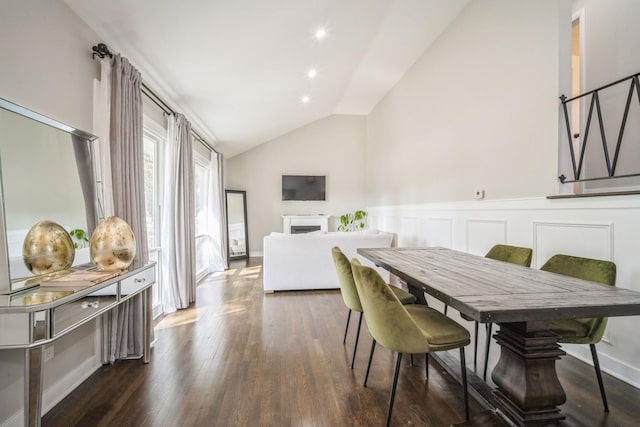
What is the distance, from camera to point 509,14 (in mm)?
2928

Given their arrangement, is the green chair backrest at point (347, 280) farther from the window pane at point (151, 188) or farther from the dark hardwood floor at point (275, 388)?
the window pane at point (151, 188)

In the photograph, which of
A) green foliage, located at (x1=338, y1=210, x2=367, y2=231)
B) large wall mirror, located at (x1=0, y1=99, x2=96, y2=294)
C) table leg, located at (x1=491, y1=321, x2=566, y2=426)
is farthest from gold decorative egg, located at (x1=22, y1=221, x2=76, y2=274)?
green foliage, located at (x1=338, y1=210, x2=367, y2=231)

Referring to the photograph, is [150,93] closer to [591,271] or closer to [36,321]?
[36,321]

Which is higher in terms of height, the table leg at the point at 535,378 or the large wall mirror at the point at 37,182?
the large wall mirror at the point at 37,182

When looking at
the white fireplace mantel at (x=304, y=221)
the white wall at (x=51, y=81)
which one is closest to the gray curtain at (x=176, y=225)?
the white wall at (x=51, y=81)

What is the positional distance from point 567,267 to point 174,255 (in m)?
3.69

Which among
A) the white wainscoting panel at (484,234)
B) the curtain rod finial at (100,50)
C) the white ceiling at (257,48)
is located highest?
the white ceiling at (257,48)

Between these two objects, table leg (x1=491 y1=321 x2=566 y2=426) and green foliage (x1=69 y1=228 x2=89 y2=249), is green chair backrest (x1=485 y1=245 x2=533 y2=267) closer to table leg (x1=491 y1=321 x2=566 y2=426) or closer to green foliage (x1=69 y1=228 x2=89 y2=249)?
table leg (x1=491 y1=321 x2=566 y2=426)

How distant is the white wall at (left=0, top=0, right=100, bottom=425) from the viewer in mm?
1507

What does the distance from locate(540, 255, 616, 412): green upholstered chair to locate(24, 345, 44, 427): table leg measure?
2.40 metres

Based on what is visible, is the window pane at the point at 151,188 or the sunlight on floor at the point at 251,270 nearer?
the window pane at the point at 151,188

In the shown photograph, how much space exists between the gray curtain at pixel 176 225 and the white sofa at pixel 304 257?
1031mm

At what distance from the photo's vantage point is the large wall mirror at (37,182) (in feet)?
4.90

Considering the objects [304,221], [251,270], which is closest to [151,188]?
[251,270]
